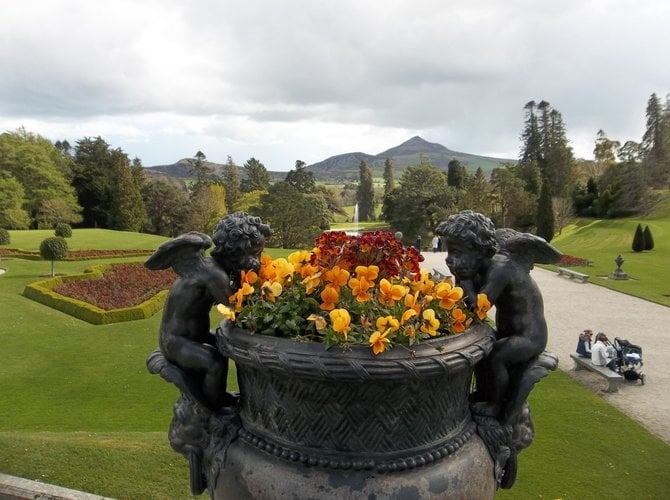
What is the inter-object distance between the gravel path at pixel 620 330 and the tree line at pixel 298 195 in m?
14.5

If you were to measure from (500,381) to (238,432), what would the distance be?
4.29 ft

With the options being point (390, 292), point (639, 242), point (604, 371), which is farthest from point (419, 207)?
point (390, 292)

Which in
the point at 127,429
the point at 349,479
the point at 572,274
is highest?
the point at 349,479

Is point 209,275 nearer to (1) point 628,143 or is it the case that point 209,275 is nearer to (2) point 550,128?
(1) point 628,143

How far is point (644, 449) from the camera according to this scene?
7359mm

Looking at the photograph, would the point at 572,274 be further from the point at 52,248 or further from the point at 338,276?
the point at 338,276

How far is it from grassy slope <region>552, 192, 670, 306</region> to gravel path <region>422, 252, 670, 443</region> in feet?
4.04

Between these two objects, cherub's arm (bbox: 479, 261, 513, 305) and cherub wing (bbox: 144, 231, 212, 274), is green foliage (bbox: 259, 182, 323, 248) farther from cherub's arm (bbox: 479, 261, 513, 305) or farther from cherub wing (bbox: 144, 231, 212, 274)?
cherub's arm (bbox: 479, 261, 513, 305)

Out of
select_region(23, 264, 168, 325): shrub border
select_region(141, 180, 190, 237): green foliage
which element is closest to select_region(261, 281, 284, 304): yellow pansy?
select_region(23, 264, 168, 325): shrub border

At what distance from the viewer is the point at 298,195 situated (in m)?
33.5

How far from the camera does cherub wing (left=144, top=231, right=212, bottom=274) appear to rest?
8.75 ft

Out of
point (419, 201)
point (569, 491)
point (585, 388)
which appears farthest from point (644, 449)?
point (419, 201)

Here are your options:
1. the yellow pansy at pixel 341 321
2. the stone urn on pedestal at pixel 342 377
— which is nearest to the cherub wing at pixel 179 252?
the stone urn on pedestal at pixel 342 377

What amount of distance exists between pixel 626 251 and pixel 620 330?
1816cm
